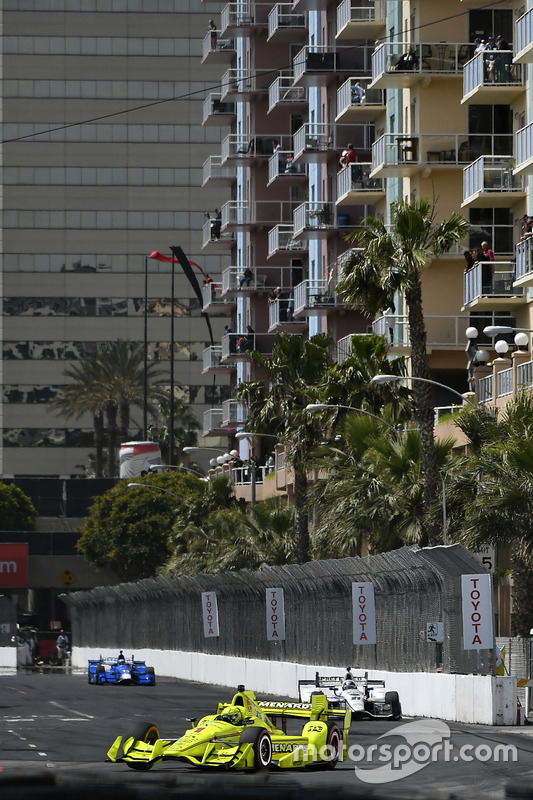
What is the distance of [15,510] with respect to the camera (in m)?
122

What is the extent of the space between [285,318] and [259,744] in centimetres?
6593

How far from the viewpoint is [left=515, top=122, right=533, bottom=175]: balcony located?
4747 centimetres

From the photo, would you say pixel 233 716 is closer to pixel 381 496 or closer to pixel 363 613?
pixel 363 613

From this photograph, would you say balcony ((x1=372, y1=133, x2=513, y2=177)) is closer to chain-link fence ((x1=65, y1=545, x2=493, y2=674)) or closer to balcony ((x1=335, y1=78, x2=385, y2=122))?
balcony ((x1=335, y1=78, x2=385, y2=122))

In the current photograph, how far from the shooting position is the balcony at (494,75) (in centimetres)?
5297

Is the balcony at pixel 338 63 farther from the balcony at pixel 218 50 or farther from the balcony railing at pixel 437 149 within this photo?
the balcony at pixel 218 50

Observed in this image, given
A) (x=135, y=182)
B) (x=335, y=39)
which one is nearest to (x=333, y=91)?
(x=335, y=39)

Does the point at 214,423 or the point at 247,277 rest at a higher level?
the point at 247,277

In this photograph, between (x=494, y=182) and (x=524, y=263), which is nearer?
(x=524, y=263)

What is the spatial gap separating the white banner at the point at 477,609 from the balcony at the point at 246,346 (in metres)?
62.4

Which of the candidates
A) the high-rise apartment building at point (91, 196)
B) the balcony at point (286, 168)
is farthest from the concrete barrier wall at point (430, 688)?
the high-rise apartment building at point (91, 196)

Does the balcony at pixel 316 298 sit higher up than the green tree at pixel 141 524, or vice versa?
the balcony at pixel 316 298

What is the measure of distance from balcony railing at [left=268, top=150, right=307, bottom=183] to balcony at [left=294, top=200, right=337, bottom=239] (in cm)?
746

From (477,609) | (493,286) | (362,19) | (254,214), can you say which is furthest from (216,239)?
(477,609)
